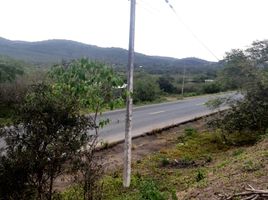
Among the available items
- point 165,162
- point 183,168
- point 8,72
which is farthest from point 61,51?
point 183,168

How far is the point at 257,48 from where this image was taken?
66.2 feet

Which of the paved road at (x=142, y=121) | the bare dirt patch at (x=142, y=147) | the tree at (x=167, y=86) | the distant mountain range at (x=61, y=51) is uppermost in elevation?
the bare dirt patch at (x=142, y=147)

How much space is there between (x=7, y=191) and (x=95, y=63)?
2734mm

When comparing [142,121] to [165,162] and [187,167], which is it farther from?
[187,167]

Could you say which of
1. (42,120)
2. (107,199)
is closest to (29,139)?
(42,120)

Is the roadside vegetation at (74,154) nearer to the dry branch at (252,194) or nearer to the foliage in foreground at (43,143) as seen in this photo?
the foliage in foreground at (43,143)

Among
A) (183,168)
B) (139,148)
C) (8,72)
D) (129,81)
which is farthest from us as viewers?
(8,72)

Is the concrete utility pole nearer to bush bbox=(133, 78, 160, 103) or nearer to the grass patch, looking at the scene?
the grass patch

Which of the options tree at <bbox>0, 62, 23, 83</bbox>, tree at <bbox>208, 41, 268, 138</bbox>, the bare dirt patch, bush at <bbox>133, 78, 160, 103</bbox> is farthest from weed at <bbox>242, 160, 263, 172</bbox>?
bush at <bbox>133, 78, 160, 103</bbox>

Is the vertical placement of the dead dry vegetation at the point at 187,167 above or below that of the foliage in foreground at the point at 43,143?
below

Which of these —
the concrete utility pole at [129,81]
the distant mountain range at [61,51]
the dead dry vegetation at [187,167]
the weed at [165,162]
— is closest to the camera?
the dead dry vegetation at [187,167]

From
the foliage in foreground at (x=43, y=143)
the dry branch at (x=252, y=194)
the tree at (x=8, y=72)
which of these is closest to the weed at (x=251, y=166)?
the dry branch at (x=252, y=194)

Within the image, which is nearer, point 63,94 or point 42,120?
point 42,120

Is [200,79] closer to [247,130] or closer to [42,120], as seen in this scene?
[247,130]
